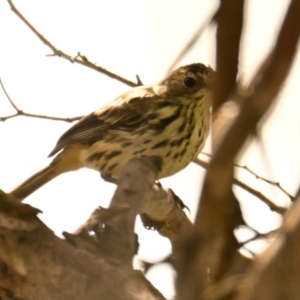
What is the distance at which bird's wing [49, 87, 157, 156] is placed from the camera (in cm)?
312

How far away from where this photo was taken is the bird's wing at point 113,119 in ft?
10.2

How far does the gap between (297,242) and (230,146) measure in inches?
3.8

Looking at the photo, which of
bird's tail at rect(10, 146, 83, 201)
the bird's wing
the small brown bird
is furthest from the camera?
bird's tail at rect(10, 146, 83, 201)

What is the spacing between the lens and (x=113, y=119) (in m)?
3.22

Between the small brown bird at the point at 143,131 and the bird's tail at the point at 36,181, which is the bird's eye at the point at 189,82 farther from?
the bird's tail at the point at 36,181

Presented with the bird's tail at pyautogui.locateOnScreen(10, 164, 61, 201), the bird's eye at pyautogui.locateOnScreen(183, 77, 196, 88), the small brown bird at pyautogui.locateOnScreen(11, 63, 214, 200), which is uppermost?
the bird's eye at pyautogui.locateOnScreen(183, 77, 196, 88)

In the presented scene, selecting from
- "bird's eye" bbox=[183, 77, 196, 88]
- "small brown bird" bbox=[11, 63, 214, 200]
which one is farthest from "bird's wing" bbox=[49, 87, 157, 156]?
"bird's eye" bbox=[183, 77, 196, 88]

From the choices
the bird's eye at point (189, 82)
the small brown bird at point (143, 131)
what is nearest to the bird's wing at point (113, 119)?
the small brown bird at point (143, 131)

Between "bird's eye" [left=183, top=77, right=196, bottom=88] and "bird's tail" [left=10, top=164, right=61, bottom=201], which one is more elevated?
"bird's eye" [left=183, top=77, right=196, bottom=88]

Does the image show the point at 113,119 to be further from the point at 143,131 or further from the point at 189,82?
the point at 189,82

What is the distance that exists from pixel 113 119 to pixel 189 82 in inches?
18.3

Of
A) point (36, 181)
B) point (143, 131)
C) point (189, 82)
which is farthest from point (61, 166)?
point (189, 82)

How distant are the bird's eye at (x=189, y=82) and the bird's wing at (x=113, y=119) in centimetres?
18

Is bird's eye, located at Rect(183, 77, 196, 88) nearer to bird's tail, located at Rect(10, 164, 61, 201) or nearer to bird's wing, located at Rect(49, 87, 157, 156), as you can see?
bird's wing, located at Rect(49, 87, 157, 156)
